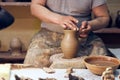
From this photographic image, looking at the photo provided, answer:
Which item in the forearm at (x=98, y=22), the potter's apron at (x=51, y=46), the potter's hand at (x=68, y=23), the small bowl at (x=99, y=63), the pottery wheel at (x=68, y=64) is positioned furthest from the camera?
the forearm at (x=98, y=22)

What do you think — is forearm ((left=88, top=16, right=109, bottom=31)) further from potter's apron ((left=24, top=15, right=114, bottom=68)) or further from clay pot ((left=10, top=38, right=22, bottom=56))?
clay pot ((left=10, top=38, right=22, bottom=56))

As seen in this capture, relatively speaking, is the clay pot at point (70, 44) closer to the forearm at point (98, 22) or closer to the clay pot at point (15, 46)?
the forearm at point (98, 22)

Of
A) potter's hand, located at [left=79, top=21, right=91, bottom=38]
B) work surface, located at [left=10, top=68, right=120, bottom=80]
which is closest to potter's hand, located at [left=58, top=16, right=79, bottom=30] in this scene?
potter's hand, located at [left=79, top=21, right=91, bottom=38]

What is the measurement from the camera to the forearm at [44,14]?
216 cm

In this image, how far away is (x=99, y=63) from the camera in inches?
65.8

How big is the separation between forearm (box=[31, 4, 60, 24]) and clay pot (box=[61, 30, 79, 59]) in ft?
0.98

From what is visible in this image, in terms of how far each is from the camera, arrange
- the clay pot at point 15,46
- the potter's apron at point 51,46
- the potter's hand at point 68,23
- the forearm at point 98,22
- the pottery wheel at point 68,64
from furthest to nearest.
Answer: the clay pot at point 15,46, the forearm at point 98,22, the potter's apron at point 51,46, the potter's hand at point 68,23, the pottery wheel at point 68,64

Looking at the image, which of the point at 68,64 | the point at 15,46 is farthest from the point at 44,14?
the point at 15,46

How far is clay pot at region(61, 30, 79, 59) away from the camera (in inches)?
73.0

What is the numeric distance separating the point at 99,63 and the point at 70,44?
28 centimetres

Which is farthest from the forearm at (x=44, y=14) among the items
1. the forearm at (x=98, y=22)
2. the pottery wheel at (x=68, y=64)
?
the pottery wheel at (x=68, y=64)

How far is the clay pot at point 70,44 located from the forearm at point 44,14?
298 mm

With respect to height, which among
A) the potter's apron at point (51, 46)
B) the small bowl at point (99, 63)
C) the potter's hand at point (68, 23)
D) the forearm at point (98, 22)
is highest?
the potter's hand at point (68, 23)

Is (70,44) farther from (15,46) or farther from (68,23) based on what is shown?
(15,46)
